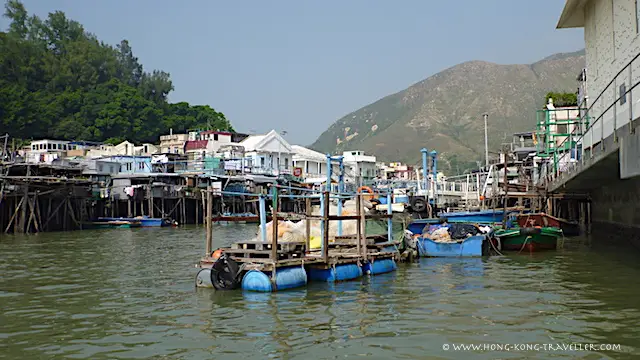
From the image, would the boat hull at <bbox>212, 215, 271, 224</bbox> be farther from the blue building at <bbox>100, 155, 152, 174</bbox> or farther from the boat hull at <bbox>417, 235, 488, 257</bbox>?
the boat hull at <bbox>417, 235, 488, 257</bbox>

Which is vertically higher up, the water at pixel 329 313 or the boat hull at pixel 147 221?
the boat hull at pixel 147 221

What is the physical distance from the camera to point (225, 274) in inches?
656

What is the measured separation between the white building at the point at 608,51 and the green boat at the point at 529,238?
14.4ft

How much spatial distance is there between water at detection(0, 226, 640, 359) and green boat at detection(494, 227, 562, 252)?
428 centimetres

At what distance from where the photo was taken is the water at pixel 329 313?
11.0 m

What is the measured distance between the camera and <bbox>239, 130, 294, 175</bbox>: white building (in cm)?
7888

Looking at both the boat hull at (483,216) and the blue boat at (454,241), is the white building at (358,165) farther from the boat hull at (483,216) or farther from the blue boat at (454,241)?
the blue boat at (454,241)

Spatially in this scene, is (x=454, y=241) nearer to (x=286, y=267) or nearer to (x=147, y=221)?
(x=286, y=267)

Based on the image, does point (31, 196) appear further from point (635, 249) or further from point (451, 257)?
point (635, 249)

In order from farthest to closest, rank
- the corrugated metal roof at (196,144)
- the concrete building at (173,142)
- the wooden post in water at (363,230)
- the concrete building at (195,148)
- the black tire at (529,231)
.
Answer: the concrete building at (173,142), the corrugated metal roof at (196,144), the concrete building at (195,148), the black tire at (529,231), the wooden post in water at (363,230)

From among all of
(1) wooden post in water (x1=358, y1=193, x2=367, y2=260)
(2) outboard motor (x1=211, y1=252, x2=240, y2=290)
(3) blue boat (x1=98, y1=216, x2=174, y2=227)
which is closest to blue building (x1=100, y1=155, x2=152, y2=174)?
(3) blue boat (x1=98, y1=216, x2=174, y2=227)

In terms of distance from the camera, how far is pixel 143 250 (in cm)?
3091

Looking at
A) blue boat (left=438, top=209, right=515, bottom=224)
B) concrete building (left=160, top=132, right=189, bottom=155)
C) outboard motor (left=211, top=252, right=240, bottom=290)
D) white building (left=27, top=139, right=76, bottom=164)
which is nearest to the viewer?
outboard motor (left=211, top=252, right=240, bottom=290)

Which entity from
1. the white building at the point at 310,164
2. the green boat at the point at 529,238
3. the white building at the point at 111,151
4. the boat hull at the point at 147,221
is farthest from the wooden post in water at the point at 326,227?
the white building at the point at 310,164
